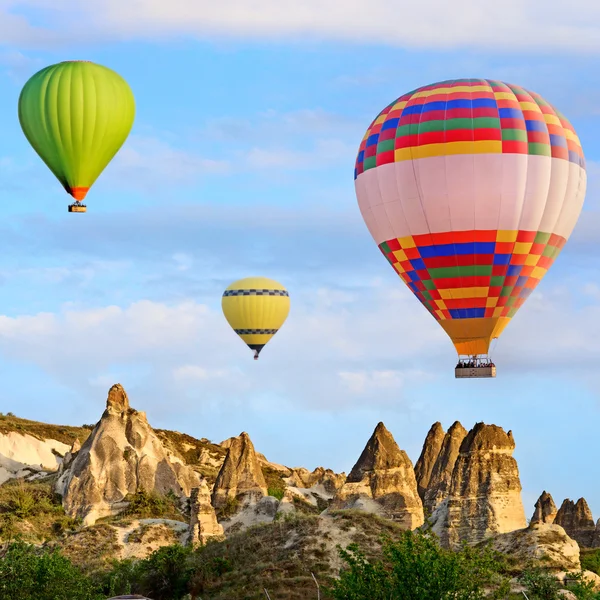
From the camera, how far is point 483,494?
6206cm

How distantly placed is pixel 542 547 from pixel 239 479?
30.6 meters

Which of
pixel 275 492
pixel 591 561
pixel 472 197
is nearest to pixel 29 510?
pixel 275 492

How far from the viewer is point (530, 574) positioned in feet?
156

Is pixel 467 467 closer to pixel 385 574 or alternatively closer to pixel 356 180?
pixel 356 180

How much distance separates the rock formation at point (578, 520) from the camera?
278ft

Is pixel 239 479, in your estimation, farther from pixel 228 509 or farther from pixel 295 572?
pixel 295 572

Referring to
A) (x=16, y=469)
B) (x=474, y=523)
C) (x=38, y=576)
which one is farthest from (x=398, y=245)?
(x=16, y=469)

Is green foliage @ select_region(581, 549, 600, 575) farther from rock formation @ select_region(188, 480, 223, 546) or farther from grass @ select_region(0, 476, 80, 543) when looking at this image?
grass @ select_region(0, 476, 80, 543)

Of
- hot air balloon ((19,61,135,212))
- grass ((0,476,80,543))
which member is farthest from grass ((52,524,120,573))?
hot air balloon ((19,61,135,212))

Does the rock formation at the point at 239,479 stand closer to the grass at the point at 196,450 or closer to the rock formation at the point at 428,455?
the rock formation at the point at 428,455

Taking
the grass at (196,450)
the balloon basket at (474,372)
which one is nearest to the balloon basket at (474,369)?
the balloon basket at (474,372)

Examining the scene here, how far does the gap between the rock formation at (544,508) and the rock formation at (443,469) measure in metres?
6.65

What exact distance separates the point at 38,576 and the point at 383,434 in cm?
3651

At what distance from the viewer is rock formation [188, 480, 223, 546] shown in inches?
2743
